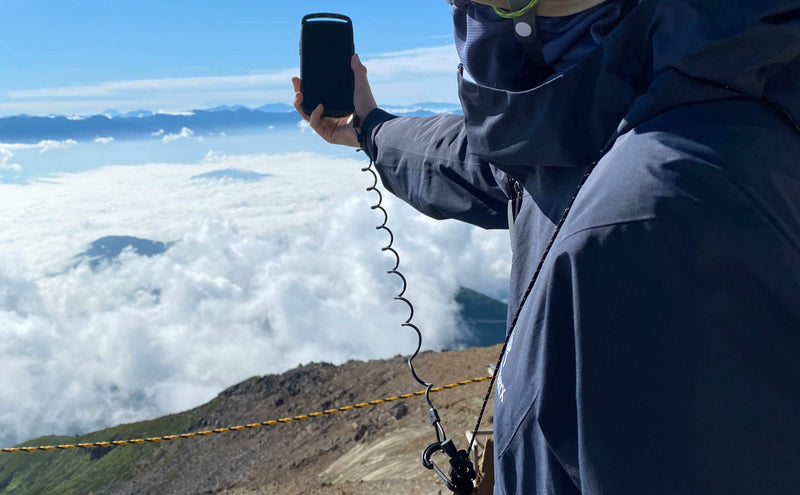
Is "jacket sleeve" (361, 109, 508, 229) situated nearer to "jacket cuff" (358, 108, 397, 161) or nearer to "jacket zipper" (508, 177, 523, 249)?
"jacket cuff" (358, 108, 397, 161)

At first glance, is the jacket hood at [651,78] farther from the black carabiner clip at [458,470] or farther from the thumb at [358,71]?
the thumb at [358,71]

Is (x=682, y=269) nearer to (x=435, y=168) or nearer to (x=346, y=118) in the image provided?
(x=435, y=168)

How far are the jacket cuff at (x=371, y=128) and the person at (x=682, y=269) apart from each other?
67.3 inches

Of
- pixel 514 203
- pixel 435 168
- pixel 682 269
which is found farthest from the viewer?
pixel 435 168

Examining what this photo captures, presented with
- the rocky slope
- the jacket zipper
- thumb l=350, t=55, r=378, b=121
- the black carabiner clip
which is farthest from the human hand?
the rocky slope

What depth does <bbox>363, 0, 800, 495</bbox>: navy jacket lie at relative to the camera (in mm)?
1048

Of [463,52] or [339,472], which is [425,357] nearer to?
[339,472]

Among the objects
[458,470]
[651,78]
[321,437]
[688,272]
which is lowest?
[321,437]

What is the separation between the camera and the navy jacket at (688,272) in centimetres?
105

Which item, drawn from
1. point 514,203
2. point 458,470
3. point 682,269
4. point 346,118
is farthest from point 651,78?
point 346,118

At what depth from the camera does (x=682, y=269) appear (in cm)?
105

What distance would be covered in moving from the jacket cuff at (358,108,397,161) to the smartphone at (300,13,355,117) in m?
0.12

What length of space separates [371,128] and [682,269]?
202 cm

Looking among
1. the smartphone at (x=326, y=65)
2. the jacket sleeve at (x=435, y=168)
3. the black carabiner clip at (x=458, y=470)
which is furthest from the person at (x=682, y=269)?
the smartphone at (x=326, y=65)
